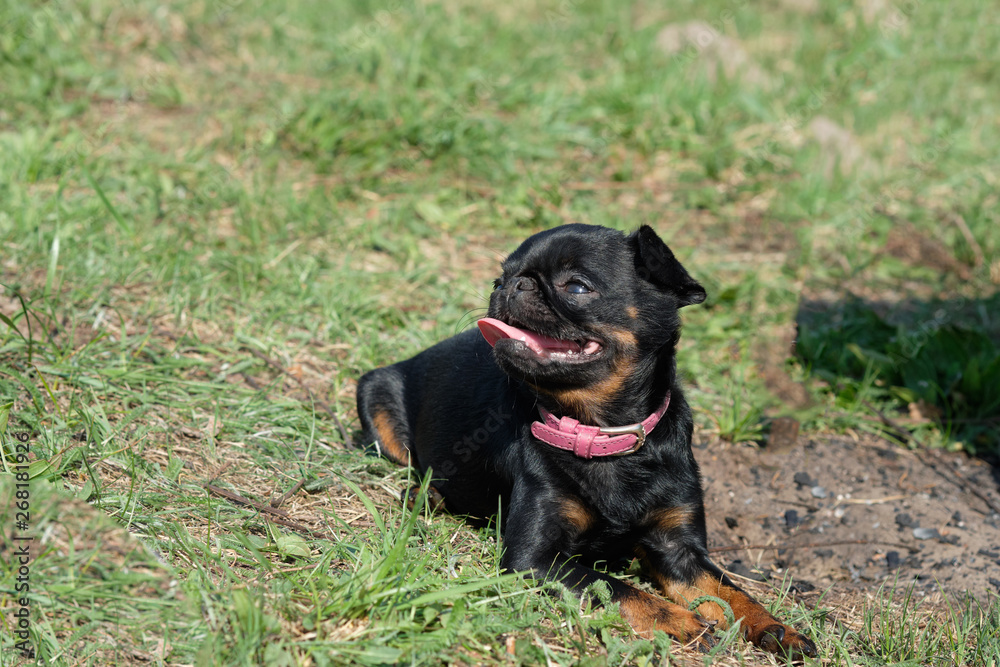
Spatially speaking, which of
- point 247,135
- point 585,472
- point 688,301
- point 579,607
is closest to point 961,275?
point 688,301

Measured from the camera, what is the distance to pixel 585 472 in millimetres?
3152

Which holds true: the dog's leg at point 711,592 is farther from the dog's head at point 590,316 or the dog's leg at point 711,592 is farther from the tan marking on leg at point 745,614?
the dog's head at point 590,316

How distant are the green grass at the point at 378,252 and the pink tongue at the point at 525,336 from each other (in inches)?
30.9

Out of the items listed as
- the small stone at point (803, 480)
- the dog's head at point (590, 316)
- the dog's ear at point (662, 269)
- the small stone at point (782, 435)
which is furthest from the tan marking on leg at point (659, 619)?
the small stone at point (782, 435)

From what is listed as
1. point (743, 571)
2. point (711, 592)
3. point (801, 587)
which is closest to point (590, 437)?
point (711, 592)

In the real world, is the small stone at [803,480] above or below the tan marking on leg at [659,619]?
below

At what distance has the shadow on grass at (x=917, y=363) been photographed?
15.1ft

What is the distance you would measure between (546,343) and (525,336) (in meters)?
0.10

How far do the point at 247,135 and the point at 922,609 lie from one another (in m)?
5.27

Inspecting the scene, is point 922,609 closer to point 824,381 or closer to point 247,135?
point 824,381

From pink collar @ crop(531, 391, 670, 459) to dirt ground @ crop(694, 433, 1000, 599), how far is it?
3.27 ft

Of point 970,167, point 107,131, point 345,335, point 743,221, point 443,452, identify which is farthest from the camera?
point 970,167

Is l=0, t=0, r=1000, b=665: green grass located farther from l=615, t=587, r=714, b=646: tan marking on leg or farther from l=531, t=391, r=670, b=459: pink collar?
l=531, t=391, r=670, b=459: pink collar

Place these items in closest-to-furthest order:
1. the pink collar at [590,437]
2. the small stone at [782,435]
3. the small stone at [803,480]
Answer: the pink collar at [590,437], the small stone at [803,480], the small stone at [782,435]
